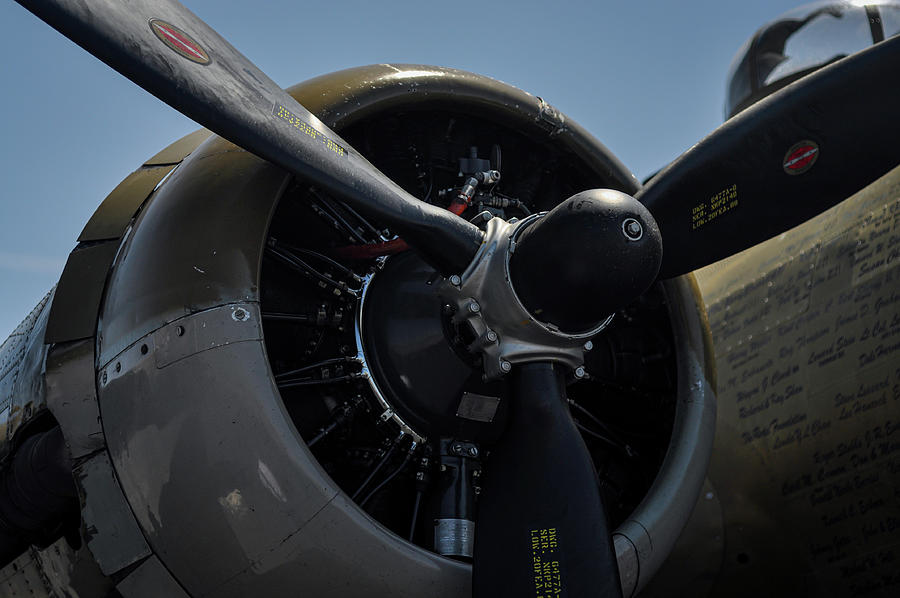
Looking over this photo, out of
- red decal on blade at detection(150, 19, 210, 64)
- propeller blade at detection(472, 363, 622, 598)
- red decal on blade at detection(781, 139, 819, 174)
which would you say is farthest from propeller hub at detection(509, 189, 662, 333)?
red decal on blade at detection(150, 19, 210, 64)

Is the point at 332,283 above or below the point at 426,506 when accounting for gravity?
above

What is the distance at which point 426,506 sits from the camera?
128 inches

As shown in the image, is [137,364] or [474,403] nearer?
[137,364]

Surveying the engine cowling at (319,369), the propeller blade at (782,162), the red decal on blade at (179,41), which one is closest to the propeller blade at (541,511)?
the engine cowling at (319,369)

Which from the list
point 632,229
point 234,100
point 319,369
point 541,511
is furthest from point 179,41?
point 541,511

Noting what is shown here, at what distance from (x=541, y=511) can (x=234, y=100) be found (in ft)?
5.78

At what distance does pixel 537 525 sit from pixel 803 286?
99.8 inches

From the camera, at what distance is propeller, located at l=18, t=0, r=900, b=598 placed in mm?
2609

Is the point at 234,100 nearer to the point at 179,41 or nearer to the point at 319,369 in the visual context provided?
the point at 179,41

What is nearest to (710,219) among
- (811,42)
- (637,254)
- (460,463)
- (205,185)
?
(637,254)

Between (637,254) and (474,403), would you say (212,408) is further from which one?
(637,254)

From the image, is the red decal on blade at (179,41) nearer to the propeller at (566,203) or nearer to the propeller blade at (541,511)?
the propeller at (566,203)

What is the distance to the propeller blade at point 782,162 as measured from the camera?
310 cm

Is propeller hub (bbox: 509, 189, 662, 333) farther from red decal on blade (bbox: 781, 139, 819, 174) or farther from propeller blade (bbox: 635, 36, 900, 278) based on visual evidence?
red decal on blade (bbox: 781, 139, 819, 174)
